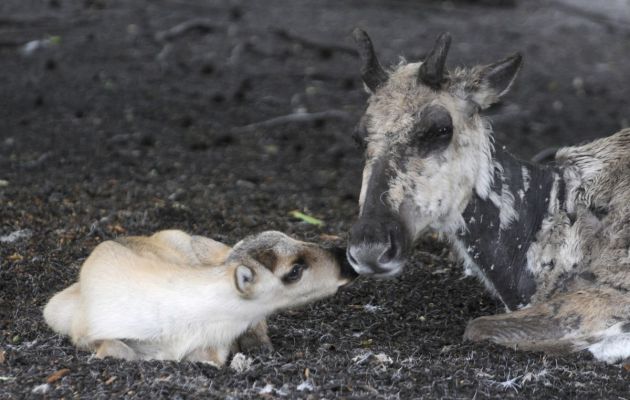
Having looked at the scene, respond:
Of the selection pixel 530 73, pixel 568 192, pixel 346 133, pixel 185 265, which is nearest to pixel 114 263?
pixel 185 265

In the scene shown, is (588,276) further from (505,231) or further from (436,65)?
(436,65)

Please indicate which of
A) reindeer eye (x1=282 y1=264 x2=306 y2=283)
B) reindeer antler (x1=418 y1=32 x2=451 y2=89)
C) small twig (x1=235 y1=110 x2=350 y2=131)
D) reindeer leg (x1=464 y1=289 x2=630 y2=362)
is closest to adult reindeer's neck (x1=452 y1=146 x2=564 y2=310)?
reindeer leg (x1=464 y1=289 x2=630 y2=362)

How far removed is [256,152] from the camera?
456 inches

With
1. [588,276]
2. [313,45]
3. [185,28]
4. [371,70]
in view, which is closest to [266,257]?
[371,70]

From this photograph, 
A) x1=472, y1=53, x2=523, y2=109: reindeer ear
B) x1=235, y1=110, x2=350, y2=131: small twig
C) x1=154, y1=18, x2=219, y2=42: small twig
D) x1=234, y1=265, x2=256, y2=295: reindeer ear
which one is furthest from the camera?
x1=154, y1=18, x2=219, y2=42: small twig

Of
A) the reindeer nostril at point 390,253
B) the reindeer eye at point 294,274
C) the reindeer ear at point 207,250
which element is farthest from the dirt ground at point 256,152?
the reindeer ear at point 207,250

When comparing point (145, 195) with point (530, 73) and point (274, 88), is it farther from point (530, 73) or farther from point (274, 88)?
point (530, 73)

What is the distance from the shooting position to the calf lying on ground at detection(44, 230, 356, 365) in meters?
5.93

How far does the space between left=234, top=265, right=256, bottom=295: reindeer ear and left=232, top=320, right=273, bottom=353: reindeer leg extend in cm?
37

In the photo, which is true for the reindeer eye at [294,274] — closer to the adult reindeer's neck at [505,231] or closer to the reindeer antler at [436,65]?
the adult reindeer's neck at [505,231]

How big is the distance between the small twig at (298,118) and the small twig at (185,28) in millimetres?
3690

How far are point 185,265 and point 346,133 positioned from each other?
21.3 ft

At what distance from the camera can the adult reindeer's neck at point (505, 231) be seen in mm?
6770

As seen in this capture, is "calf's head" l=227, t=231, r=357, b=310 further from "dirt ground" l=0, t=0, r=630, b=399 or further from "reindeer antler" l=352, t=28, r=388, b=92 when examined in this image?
"reindeer antler" l=352, t=28, r=388, b=92
